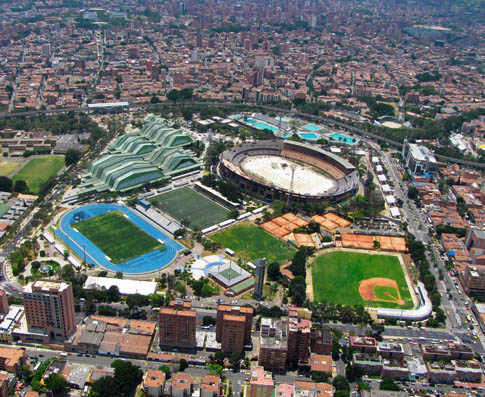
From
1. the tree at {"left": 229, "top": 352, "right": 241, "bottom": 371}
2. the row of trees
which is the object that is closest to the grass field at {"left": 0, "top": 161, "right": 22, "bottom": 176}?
the row of trees

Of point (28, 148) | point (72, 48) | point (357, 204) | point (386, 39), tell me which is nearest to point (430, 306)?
point (357, 204)

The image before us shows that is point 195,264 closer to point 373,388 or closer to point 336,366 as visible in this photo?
point 336,366

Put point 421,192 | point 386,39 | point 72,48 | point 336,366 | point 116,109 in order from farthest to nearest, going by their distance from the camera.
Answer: point 386,39 < point 72,48 < point 116,109 < point 421,192 < point 336,366

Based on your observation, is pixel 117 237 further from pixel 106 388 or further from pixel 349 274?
pixel 349 274

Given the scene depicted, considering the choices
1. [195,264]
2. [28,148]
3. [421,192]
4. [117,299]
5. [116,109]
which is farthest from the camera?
[116,109]

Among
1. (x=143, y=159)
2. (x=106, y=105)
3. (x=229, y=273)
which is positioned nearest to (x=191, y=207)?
(x=143, y=159)

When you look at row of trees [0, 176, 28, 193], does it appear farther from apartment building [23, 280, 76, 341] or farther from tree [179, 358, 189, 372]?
tree [179, 358, 189, 372]

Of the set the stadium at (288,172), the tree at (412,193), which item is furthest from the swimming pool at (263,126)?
the tree at (412,193)
